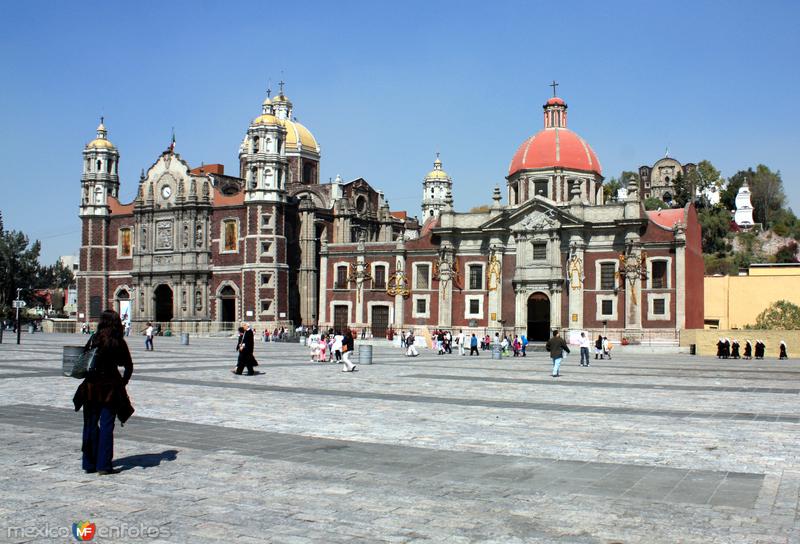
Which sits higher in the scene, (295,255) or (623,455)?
(295,255)

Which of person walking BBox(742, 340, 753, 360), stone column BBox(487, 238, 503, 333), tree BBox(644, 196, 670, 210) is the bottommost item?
person walking BBox(742, 340, 753, 360)

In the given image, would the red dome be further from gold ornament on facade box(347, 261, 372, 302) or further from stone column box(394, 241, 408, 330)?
gold ornament on facade box(347, 261, 372, 302)

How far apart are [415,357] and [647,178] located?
103 m

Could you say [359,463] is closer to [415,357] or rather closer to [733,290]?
[415,357]

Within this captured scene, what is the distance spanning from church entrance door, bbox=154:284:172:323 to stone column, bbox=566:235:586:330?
35.0 metres

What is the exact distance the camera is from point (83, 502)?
793 centimetres

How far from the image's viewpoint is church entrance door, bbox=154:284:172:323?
7281cm

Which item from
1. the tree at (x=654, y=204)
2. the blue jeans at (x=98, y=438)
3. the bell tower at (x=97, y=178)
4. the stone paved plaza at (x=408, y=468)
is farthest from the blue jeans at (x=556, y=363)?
the tree at (x=654, y=204)

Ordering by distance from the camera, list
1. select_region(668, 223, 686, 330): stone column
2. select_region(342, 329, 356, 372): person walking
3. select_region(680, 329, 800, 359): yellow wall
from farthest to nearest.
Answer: select_region(668, 223, 686, 330): stone column, select_region(680, 329, 800, 359): yellow wall, select_region(342, 329, 356, 372): person walking

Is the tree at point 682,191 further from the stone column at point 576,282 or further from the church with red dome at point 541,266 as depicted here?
the stone column at point 576,282

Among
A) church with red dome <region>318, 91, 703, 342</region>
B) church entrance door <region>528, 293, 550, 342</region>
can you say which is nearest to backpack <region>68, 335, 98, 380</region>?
church with red dome <region>318, 91, 703, 342</region>

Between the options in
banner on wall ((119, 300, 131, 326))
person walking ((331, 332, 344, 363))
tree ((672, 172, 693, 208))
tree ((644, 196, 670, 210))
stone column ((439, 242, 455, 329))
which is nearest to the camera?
person walking ((331, 332, 344, 363))

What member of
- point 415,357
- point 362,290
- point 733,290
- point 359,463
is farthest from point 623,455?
point 733,290

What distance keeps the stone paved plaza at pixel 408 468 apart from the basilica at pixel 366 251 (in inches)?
1432
